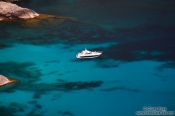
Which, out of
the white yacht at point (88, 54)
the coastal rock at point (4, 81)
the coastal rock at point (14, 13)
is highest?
the coastal rock at point (14, 13)

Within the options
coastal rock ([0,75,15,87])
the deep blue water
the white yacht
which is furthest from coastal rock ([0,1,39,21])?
coastal rock ([0,75,15,87])

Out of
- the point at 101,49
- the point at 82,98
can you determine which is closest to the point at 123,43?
the point at 101,49

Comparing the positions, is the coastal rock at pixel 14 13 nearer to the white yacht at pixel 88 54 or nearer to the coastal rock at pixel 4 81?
the white yacht at pixel 88 54

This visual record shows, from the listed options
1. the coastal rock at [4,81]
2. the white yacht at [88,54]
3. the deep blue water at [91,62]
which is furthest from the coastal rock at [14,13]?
the coastal rock at [4,81]

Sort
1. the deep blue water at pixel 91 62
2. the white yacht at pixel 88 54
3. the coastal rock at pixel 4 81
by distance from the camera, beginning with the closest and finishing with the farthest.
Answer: the deep blue water at pixel 91 62, the coastal rock at pixel 4 81, the white yacht at pixel 88 54

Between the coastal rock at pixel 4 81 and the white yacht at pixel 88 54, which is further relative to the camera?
the white yacht at pixel 88 54

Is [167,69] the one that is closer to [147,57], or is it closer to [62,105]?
[147,57]
